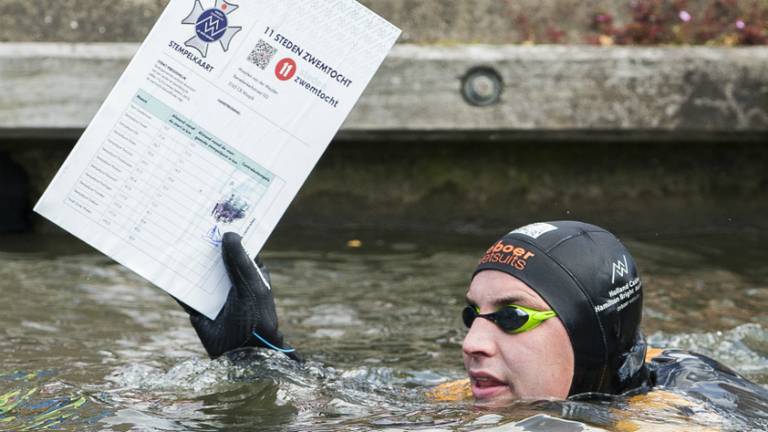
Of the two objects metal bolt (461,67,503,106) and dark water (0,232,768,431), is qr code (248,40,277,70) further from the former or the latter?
metal bolt (461,67,503,106)

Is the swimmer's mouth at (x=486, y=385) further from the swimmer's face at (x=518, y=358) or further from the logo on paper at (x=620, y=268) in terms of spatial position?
the logo on paper at (x=620, y=268)

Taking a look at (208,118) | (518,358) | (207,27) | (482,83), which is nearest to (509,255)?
(518,358)

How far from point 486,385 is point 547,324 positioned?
0.93 feet

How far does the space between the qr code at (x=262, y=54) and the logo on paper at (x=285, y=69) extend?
4 cm

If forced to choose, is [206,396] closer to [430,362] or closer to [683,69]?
[430,362]

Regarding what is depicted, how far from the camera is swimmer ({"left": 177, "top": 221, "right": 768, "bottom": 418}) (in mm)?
3922

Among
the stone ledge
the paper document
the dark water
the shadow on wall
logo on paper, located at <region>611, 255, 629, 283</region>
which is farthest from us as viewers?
the shadow on wall

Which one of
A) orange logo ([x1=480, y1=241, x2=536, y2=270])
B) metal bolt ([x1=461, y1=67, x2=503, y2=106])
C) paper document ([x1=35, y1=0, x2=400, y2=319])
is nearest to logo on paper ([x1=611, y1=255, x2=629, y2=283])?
orange logo ([x1=480, y1=241, x2=536, y2=270])

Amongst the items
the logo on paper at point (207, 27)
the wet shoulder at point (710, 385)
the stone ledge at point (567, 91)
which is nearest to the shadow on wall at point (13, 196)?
the stone ledge at point (567, 91)

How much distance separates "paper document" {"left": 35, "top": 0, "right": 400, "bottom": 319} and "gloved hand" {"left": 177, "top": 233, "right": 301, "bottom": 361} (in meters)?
0.14

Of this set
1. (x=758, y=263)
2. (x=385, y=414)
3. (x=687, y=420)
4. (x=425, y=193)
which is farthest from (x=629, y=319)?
(x=425, y=193)

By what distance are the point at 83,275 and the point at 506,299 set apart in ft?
10.9

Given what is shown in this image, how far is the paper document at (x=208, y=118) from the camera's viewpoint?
152 inches

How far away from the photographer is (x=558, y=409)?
12.3 feet
